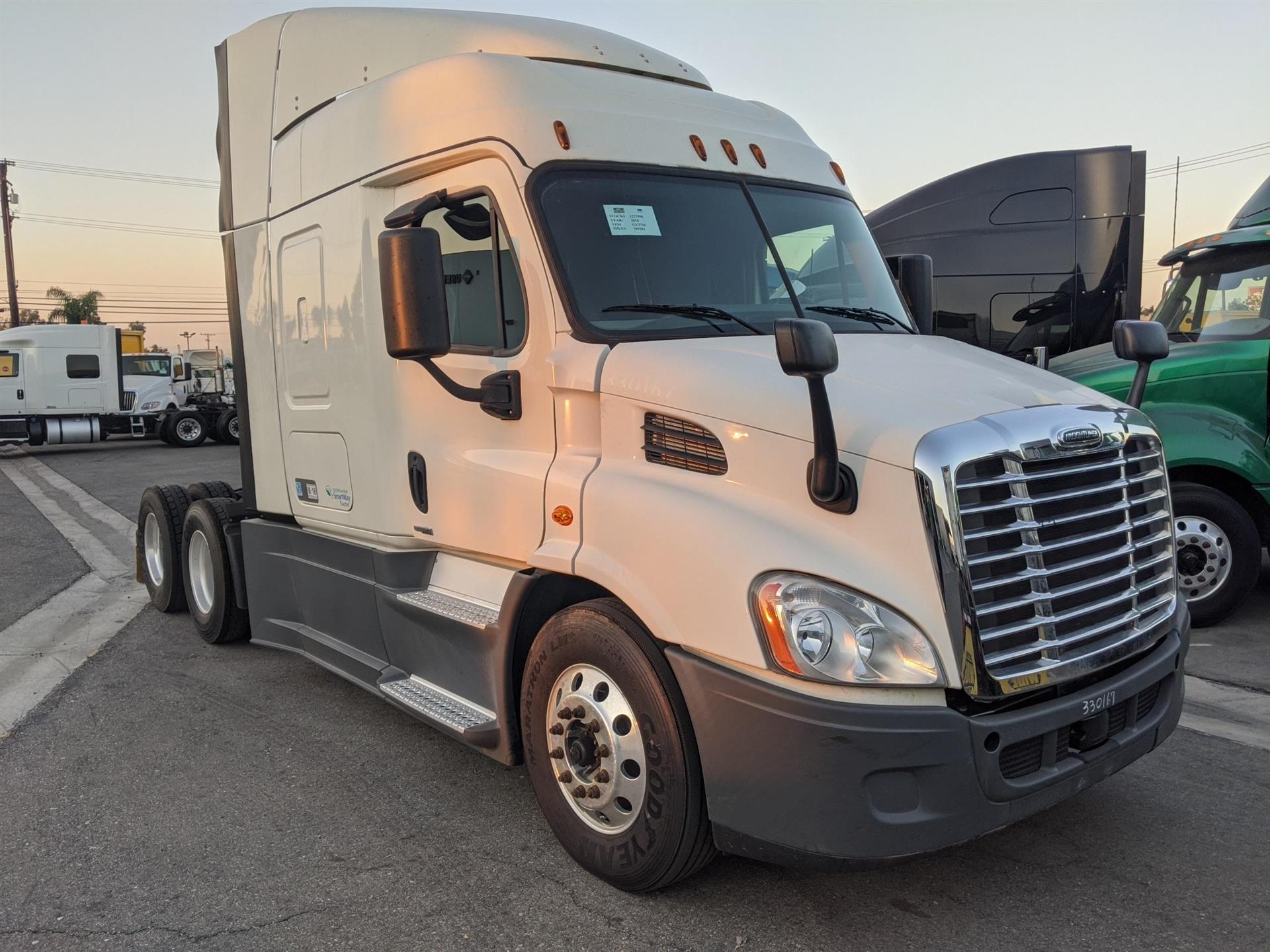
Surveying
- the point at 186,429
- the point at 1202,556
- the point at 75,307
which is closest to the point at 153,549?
the point at 1202,556

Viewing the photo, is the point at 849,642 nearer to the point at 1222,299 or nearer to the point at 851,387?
the point at 851,387

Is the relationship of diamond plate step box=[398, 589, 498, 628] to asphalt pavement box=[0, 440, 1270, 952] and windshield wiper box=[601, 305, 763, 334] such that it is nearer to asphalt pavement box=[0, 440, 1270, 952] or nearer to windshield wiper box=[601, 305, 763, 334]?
asphalt pavement box=[0, 440, 1270, 952]

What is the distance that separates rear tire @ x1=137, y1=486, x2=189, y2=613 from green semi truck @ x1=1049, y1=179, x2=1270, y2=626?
6503 mm

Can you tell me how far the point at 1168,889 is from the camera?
11.2 feet

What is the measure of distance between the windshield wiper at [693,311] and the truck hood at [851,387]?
0.46 ft

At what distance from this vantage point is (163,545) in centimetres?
735

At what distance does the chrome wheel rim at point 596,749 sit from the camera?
3367 mm

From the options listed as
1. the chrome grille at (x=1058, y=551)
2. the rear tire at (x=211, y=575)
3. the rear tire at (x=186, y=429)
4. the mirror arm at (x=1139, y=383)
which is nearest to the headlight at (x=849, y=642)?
the chrome grille at (x=1058, y=551)

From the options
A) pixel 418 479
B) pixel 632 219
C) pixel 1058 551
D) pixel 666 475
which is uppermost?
pixel 632 219

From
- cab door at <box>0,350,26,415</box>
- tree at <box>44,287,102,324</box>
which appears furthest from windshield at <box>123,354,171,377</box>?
tree at <box>44,287,102,324</box>

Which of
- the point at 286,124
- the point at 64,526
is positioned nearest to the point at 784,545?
the point at 286,124

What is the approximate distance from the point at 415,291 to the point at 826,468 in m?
1.68

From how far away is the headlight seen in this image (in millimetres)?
2881

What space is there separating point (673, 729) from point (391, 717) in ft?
8.39
